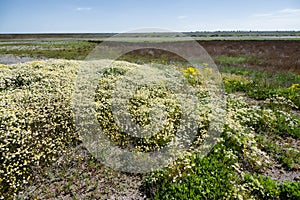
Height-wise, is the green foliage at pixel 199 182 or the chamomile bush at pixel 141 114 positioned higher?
the chamomile bush at pixel 141 114

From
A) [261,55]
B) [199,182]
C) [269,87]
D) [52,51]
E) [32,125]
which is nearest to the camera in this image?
[199,182]

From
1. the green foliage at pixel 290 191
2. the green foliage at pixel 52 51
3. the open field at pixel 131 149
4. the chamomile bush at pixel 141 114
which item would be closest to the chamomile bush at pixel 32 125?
the open field at pixel 131 149

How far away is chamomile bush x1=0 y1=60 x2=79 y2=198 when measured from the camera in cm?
617

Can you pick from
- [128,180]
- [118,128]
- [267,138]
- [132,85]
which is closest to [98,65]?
[132,85]

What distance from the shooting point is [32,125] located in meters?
7.44

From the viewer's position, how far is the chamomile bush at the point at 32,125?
6172 mm

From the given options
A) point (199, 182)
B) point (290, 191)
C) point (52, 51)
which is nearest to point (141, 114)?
point (199, 182)

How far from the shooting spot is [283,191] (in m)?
5.48

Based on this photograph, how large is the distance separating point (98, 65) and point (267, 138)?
26.5ft

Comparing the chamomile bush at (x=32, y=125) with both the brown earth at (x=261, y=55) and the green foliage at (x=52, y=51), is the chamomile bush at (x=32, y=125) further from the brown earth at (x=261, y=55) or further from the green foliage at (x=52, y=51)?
the green foliage at (x=52, y=51)

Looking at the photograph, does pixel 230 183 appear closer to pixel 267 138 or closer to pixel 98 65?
pixel 267 138

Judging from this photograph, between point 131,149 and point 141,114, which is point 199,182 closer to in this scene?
point 131,149

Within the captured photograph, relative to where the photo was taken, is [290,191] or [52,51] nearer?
[290,191]

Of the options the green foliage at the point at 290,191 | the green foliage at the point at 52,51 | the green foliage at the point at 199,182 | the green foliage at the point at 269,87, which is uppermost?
the green foliage at the point at 52,51
